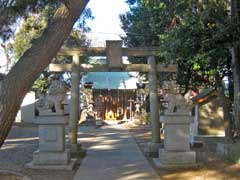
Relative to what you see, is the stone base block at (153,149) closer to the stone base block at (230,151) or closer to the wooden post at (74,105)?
the stone base block at (230,151)

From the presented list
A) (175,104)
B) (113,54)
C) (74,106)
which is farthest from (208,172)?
(74,106)

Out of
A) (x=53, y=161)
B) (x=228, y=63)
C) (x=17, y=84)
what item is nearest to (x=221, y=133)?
(x=228, y=63)

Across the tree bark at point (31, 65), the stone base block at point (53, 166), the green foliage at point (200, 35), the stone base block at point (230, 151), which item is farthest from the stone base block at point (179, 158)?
the tree bark at point (31, 65)

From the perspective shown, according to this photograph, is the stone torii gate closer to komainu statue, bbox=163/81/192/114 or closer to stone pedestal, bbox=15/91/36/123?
komainu statue, bbox=163/81/192/114

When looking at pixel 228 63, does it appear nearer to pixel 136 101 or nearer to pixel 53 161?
pixel 53 161

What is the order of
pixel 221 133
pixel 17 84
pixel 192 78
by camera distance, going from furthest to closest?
pixel 221 133, pixel 192 78, pixel 17 84

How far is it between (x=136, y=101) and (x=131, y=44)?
1399cm

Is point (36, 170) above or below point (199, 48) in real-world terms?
below

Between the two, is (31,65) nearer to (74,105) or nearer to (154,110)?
(74,105)

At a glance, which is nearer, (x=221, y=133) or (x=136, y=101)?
(x=221, y=133)

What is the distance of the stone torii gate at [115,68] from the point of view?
16328 millimetres

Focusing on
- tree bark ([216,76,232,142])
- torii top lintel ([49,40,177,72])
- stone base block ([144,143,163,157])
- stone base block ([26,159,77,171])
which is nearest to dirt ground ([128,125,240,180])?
stone base block ([26,159,77,171])

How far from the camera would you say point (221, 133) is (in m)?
24.3

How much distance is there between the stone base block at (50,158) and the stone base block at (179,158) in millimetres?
2513
